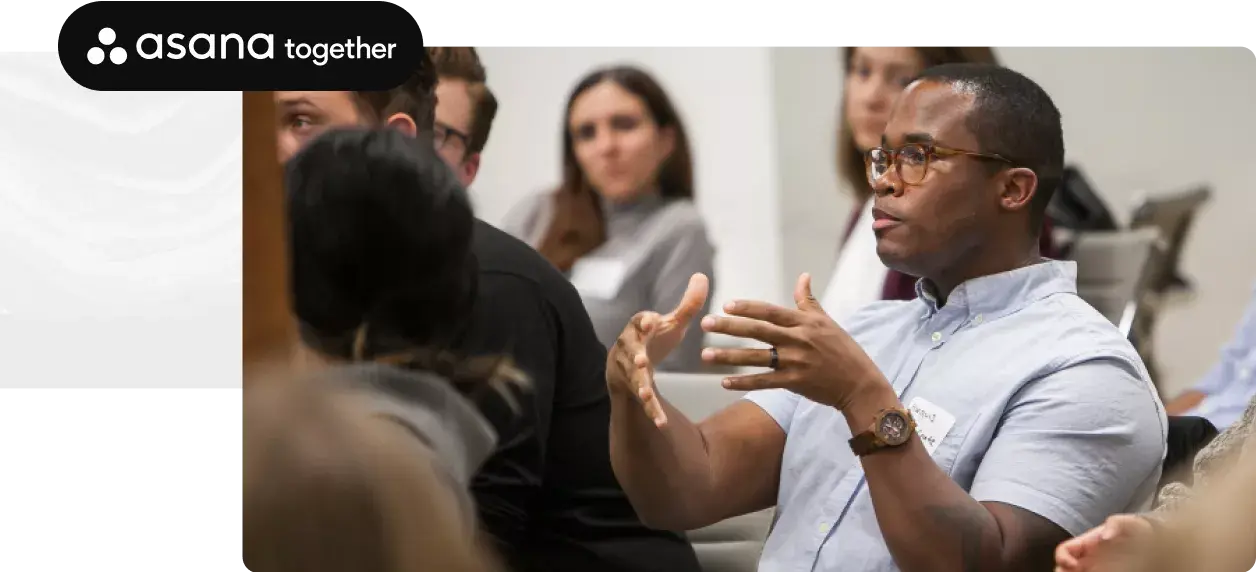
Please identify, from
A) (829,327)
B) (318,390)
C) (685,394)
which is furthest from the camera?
(685,394)

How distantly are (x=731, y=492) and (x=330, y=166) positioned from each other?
0.64m

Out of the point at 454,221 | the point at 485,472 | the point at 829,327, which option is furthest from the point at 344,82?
the point at 829,327

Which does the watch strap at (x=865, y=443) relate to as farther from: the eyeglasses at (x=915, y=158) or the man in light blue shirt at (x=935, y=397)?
the eyeglasses at (x=915, y=158)

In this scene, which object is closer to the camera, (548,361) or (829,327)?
(829,327)

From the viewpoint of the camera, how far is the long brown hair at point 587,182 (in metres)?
1.65

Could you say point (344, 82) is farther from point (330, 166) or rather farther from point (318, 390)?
point (318, 390)

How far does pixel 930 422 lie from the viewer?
1.46m

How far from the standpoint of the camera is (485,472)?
158 centimetres

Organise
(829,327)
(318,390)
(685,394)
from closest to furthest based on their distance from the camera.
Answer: (829,327) < (318,390) < (685,394)

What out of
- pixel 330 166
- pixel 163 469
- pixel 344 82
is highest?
pixel 344 82

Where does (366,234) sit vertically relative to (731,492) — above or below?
above

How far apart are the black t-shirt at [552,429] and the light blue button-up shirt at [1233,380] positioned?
0.68 m

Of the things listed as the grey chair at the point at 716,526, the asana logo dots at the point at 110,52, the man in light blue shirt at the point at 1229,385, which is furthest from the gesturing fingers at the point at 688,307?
the asana logo dots at the point at 110,52

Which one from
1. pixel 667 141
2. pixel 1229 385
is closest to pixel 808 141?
pixel 667 141
